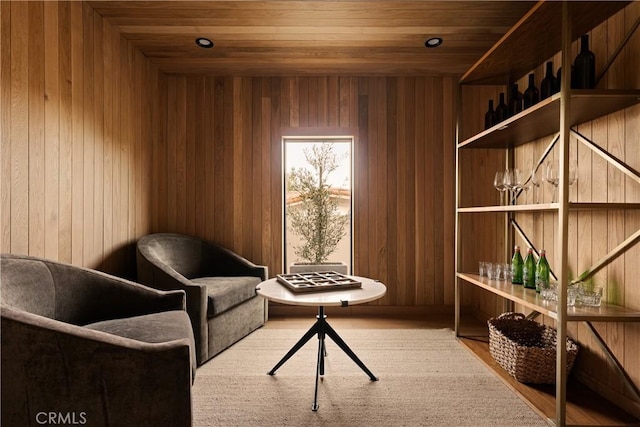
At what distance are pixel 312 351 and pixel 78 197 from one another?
199cm

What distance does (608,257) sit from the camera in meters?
2.01

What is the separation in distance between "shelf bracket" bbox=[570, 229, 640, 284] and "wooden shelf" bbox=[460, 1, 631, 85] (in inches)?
47.2

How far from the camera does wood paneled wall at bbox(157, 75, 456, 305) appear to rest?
12.1ft

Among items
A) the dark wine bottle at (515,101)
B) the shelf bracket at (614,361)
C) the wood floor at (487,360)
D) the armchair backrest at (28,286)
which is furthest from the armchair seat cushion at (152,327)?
the dark wine bottle at (515,101)

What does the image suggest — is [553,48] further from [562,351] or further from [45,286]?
[45,286]

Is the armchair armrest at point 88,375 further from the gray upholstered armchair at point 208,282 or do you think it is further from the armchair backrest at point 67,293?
the gray upholstered armchair at point 208,282

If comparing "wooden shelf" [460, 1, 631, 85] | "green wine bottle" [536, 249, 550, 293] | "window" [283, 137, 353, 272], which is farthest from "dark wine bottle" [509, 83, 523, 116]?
"window" [283, 137, 353, 272]

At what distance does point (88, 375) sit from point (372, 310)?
2.81 meters

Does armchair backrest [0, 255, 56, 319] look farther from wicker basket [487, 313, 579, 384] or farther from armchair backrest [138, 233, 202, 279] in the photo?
wicker basket [487, 313, 579, 384]

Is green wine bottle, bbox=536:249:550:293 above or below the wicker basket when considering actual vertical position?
above

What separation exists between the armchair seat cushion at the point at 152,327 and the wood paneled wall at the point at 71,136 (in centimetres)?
70

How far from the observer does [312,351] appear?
8.87 ft

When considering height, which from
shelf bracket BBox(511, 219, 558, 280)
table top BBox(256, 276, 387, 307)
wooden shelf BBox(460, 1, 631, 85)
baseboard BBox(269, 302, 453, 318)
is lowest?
baseboard BBox(269, 302, 453, 318)

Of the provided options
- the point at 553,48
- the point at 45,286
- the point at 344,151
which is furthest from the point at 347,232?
the point at 45,286
